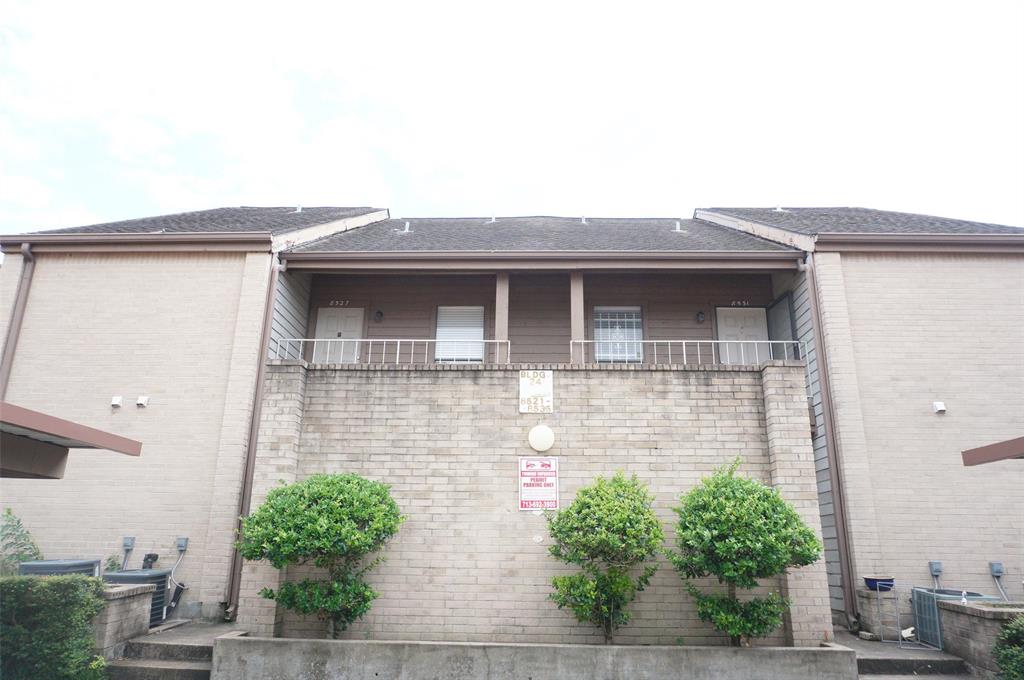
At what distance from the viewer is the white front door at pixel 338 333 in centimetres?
1357

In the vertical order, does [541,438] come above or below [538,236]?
below

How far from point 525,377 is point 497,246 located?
13.4 feet

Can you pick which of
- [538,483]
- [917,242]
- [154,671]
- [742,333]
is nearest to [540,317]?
[742,333]

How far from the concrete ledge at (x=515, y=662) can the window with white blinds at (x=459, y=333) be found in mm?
6778

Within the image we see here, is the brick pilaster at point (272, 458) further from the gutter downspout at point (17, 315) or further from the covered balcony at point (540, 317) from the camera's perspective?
the gutter downspout at point (17, 315)

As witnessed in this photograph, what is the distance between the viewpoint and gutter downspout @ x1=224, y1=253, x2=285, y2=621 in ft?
32.7

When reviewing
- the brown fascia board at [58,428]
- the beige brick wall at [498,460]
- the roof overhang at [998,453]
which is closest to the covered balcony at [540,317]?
the beige brick wall at [498,460]

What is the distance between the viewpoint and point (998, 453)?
7367 mm

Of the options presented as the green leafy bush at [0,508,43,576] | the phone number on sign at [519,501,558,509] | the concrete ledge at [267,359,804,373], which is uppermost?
the concrete ledge at [267,359,804,373]

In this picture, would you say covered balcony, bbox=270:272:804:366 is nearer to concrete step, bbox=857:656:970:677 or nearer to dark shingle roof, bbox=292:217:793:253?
dark shingle roof, bbox=292:217:793:253

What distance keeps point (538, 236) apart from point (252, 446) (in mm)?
7395

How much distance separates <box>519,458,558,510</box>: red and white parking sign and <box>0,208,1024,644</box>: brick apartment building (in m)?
0.16

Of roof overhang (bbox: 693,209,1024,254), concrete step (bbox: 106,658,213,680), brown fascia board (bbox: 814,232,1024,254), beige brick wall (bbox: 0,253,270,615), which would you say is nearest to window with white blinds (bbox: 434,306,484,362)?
beige brick wall (bbox: 0,253,270,615)

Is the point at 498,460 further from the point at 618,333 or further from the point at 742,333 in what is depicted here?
the point at 742,333
